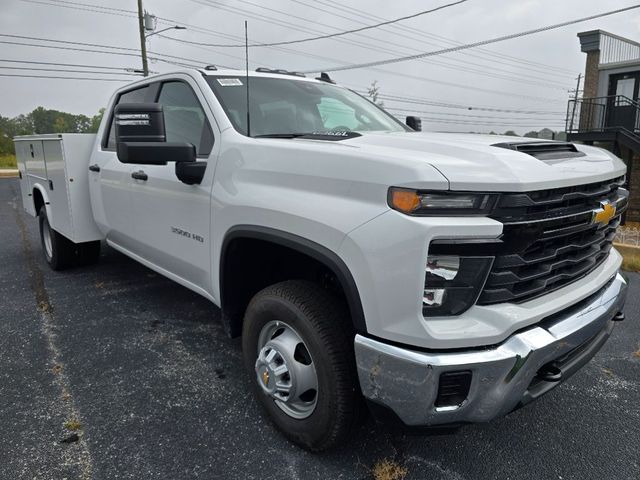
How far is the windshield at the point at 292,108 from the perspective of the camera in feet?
9.54

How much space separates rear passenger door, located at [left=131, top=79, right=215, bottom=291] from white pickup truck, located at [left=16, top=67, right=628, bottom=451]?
0.06 feet

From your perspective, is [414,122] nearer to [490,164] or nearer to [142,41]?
[490,164]

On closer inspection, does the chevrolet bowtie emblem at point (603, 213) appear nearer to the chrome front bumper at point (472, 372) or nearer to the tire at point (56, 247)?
the chrome front bumper at point (472, 372)

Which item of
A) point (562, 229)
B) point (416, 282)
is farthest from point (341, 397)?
point (562, 229)

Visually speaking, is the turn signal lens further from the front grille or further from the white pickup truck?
the front grille

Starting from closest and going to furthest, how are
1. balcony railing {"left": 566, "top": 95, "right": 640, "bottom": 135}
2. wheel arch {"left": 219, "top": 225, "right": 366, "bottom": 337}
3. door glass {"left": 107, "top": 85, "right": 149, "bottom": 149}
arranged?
wheel arch {"left": 219, "top": 225, "right": 366, "bottom": 337}
door glass {"left": 107, "top": 85, "right": 149, "bottom": 149}
balcony railing {"left": 566, "top": 95, "right": 640, "bottom": 135}

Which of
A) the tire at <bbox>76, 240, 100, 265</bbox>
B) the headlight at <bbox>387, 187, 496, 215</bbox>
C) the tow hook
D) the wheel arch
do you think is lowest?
the tire at <bbox>76, 240, 100, 265</bbox>

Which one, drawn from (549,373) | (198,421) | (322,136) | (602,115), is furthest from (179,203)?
(602,115)

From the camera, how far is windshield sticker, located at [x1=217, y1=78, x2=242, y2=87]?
305cm

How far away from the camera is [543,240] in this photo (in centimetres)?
189

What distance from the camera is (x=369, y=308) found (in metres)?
1.84

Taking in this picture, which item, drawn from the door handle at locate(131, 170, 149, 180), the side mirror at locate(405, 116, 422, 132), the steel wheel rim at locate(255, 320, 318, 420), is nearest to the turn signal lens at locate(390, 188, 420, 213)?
the steel wheel rim at locate(255, 320, 318, 420)

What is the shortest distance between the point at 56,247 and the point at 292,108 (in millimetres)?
3483

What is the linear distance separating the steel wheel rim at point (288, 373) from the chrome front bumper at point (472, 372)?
401mm
